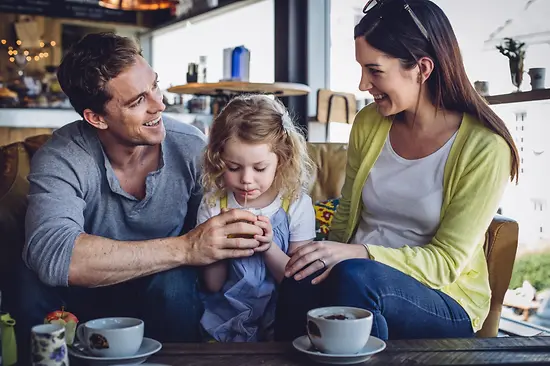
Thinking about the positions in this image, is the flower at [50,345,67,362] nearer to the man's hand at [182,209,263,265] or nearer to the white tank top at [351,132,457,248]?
the man's hand at [182,209,263,265]

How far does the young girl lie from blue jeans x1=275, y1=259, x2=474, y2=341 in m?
0.17

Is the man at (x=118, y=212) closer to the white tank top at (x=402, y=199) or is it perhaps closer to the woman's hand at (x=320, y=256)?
the woman's hand at (x=320, y=256)

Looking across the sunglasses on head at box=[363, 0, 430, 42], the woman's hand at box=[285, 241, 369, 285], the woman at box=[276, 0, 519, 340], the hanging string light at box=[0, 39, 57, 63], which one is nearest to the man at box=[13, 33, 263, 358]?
the woman's hand at box=[285, 241, 369, 285]

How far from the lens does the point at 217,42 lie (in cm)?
629

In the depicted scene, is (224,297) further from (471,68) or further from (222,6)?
(222,6)

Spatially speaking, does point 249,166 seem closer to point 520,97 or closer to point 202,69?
point 520,97

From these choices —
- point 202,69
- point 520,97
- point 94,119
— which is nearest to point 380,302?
point 94,119

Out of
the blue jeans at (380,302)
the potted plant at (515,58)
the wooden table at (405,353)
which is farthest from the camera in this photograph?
the potted plant at (515,58)

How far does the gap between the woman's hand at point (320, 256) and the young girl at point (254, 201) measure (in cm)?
15

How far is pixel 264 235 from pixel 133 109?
0.59 metres

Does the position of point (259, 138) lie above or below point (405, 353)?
above

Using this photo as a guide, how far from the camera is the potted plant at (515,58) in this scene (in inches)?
135

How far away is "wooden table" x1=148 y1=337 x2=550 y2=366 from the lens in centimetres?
141

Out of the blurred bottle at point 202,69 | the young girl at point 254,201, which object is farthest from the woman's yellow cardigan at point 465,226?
the blurred bottle at point 202,69
